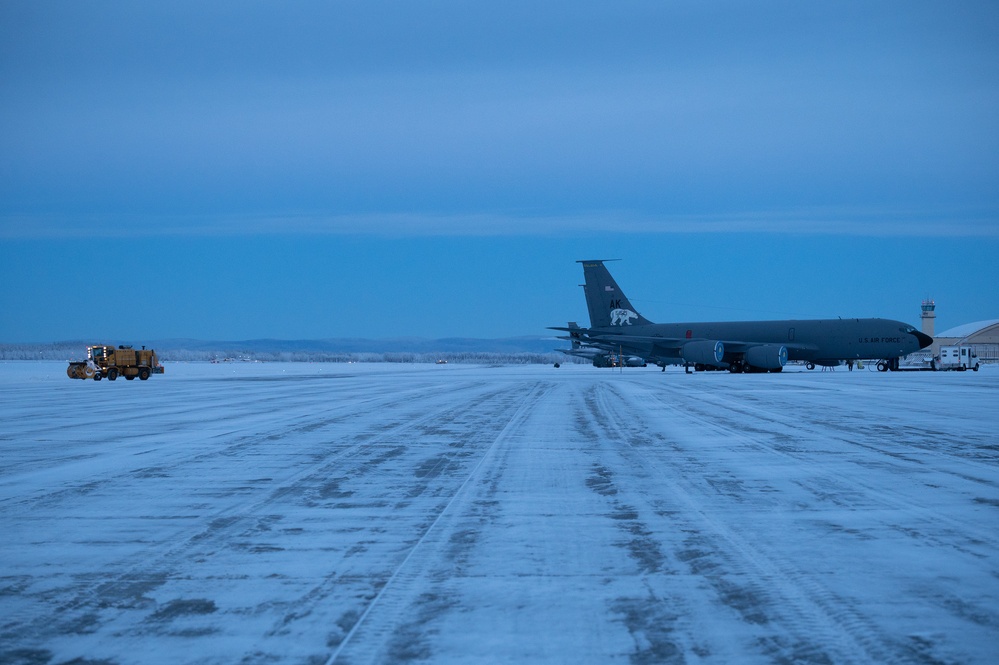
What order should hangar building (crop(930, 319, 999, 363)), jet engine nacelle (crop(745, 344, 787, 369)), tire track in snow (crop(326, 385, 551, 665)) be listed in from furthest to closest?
hangar building (crop(930, 319, 999, 363)), jet engine nacelle (crop(745, 344, 787, 369)), tire track in snow (crop(326, 385, 551, 665))

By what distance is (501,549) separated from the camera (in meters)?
7.16

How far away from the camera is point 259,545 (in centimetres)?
737

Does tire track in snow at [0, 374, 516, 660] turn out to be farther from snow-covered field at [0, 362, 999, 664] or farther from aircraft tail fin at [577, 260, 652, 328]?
aircraft tail fin at [577, 260, 652, 328]

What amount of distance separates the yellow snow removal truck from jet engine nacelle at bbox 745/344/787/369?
37.7 metres

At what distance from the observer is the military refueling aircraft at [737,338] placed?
184 feet

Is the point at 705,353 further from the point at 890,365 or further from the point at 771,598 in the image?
the point at 771,598

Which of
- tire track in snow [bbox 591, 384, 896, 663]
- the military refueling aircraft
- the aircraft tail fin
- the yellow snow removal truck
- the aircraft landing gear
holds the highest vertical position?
the aircraft tail fin

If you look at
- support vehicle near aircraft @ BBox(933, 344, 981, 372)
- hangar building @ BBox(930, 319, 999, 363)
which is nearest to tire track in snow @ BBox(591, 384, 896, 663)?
support vehicle near aircraft @ BBox(933, 344, 981, 372)

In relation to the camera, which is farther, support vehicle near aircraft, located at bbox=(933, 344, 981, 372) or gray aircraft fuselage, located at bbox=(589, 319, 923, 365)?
support vehicle near aircraft, located at bbox=(933, 344, 981, 372)

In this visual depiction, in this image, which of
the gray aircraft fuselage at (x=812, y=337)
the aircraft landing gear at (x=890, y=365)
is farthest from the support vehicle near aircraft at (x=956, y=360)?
the gray aircraft fuselage at (x=812, y=337)

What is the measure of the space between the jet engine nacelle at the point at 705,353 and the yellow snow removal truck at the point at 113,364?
114 feet

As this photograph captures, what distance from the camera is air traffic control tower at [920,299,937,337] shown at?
403 feet

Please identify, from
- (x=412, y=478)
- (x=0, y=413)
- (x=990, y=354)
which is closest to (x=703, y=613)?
(x=412, y=478)

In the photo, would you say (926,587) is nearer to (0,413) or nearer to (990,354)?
(0,413)
